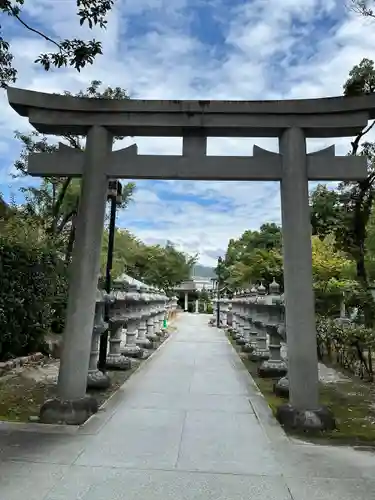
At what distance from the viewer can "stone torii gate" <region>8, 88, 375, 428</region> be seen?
4.86m

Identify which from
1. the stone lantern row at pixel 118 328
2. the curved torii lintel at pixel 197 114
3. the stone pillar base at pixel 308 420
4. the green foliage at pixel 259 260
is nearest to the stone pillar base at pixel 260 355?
the stone lantern row at pixel 118 328

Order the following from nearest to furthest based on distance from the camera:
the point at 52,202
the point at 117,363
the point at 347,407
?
the point at 347,407 < the point at 117,363 < the point at 52,202

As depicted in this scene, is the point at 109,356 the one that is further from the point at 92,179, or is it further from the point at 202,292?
the point at 202,292

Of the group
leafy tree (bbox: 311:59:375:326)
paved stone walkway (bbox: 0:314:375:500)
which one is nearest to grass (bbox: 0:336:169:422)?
paved stone walkway (bbox: 0:314:375:500)

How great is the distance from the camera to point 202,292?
52250mm

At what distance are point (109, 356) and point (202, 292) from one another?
44.0 metres

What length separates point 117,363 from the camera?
826cm

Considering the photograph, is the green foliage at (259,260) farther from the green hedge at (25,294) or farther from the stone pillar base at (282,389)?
the stone pillar base at (282,389)

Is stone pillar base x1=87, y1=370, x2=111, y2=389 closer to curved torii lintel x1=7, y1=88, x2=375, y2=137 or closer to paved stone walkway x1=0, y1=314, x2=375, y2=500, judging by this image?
paved stone walkway x1=0, y1=314, x2=375, y2=500

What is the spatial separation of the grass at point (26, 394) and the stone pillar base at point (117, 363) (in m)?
0.24

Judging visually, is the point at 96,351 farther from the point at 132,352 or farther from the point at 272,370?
the point at 132,352

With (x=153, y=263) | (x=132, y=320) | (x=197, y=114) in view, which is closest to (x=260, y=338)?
(x=132, y=320)

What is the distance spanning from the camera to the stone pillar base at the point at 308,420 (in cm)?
448

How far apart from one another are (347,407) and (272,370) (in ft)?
7.09
